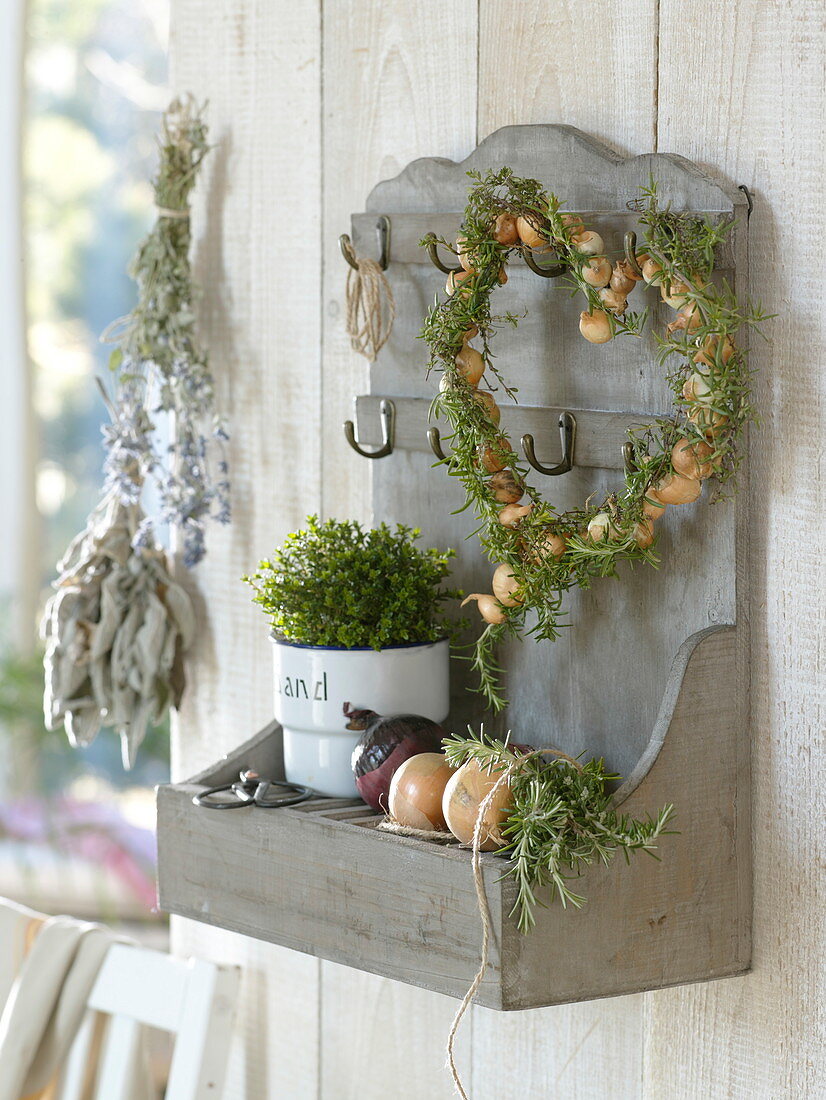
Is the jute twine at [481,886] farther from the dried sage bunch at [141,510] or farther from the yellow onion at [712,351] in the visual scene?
the dried sage bunch at [141,510]

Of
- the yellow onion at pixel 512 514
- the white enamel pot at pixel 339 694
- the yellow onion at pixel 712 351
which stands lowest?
the white enamel pot at pixel 339 694

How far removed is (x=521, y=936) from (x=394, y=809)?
0.13 meters

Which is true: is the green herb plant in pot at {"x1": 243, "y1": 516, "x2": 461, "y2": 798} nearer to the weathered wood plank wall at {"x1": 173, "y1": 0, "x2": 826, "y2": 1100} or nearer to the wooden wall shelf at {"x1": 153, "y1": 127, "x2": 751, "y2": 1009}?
the wooden wall shelf at {"x1": 153, "y1": 127, "x2": 751, "y2": 1009}

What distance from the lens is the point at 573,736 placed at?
1.02 meters

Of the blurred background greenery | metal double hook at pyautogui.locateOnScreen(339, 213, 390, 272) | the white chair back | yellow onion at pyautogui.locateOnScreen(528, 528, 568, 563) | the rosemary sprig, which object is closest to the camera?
the rosemary sprig

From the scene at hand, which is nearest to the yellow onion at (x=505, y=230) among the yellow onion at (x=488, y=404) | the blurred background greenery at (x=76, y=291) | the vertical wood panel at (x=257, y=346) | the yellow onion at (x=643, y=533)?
the yellow onion at (x=488, y=404)

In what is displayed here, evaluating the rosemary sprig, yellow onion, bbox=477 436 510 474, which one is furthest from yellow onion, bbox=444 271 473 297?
the rosemary sprig

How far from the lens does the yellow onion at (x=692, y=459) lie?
868 mm

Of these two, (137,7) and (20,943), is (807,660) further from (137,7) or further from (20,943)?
(137,7)

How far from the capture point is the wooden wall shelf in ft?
2.86

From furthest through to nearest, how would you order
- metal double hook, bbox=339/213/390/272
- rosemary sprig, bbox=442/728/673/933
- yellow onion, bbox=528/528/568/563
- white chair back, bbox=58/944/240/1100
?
white chair back, bbox=58/944/240/1100
metal double hook, bbox=339/213/390/272
yellow onion, bbox=528/528/568/563
rosemary sprig, bbox=442/728/673/933

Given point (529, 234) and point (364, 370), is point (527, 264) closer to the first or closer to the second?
point (529, 234)

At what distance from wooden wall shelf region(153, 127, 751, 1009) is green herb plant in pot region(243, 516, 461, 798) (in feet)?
0.15

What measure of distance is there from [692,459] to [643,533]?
2.4 inches
